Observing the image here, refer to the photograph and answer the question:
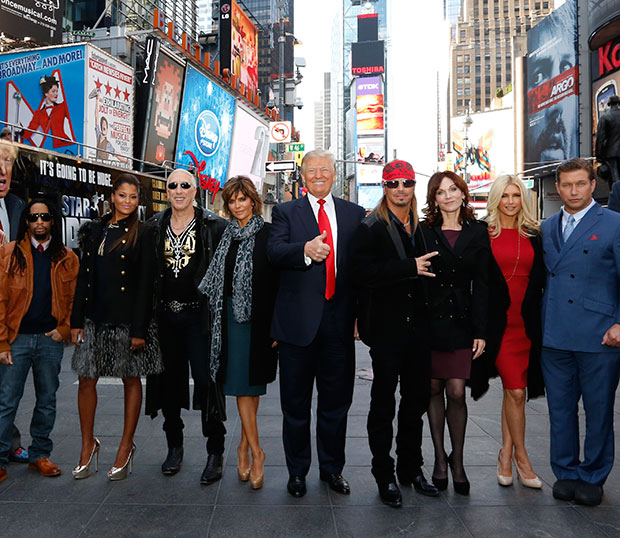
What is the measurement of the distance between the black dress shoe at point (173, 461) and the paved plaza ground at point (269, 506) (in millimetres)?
51

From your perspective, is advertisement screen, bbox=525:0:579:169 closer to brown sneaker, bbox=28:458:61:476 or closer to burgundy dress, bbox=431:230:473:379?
burgundy dress, bbox=431:230:473:379

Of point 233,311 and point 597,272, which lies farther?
point 233,311

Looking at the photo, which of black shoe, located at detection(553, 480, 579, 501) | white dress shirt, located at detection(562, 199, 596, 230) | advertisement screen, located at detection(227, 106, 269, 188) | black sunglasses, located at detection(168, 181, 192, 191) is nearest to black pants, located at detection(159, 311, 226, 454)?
black sunglasses, located at detection(168, 181, 192, 191)

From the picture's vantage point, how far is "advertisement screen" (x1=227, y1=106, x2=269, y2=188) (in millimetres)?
30312

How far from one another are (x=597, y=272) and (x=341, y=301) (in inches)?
70.8

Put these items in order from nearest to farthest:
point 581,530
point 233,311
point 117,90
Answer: point 581,530
point 233,311
point 117,90

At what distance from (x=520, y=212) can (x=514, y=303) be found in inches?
27.1

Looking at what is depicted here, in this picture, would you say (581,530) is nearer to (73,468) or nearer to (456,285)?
(456,285)

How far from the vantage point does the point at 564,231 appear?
391 centimetres

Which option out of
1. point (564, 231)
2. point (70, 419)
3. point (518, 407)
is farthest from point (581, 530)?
point (70, 419)

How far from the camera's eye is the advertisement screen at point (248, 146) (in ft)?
99.5

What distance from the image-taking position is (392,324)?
365cm

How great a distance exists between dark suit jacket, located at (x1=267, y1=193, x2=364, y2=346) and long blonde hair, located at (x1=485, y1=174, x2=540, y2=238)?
1.01 m

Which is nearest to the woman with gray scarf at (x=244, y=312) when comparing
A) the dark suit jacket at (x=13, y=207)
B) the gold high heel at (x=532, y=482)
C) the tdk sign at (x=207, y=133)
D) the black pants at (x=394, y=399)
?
the black pants at (x=394, y=399)
